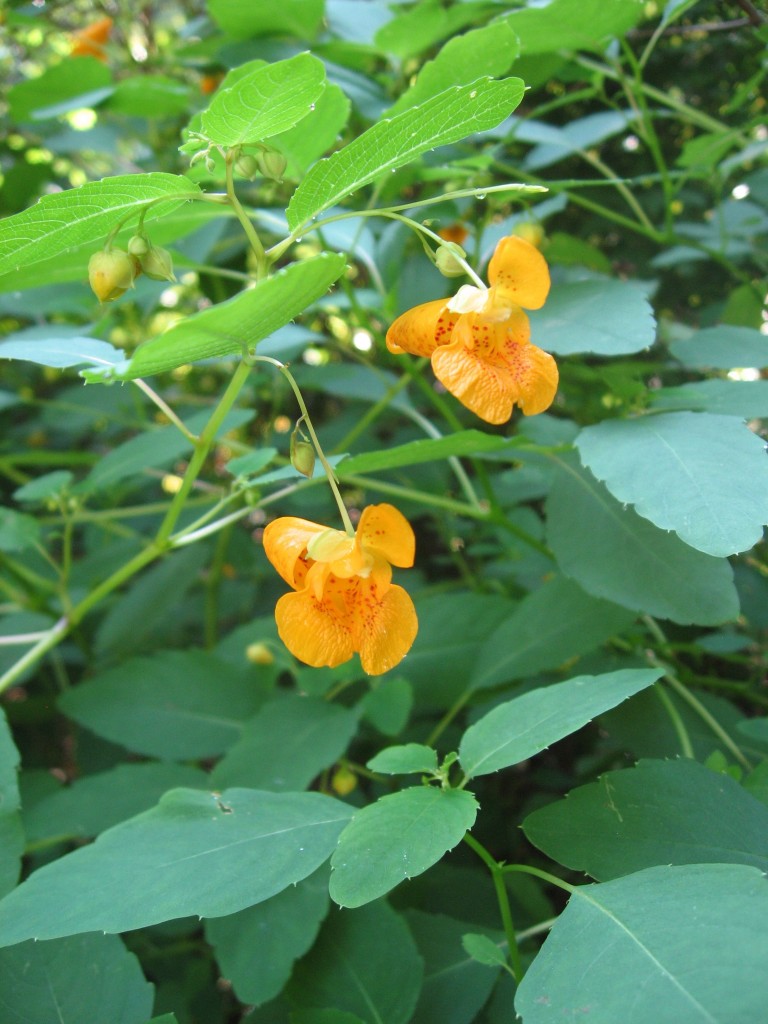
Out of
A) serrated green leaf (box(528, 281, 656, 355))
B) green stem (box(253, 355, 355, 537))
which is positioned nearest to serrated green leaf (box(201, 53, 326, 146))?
green stem (box(253, 355, 355, 537))

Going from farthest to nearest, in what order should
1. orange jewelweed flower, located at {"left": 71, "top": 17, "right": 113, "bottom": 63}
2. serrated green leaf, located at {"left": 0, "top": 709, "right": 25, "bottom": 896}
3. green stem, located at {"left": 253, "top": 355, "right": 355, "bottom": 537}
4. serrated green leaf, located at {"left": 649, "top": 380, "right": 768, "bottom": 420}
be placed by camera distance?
orange jewelweed flower, located at {"left": 71, "top": 17, "right": 113, "bottom": 63} < serrated green leaf, located at {"left": 649, "top": 380, "right": 768, "bottom": 420} < serrated green leaf, located at {"left": 0, "top": 709, "right": 25, "bottom": 896} < green stem, located at {"left": 253, "top": 355, "right": 355, "bottom": 537}

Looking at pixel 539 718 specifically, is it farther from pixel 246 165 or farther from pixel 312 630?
pixel 246 165

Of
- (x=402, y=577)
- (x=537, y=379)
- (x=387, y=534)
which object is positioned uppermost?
(x=537, y=379)

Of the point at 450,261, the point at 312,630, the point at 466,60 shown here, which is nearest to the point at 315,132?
the point at 466,60

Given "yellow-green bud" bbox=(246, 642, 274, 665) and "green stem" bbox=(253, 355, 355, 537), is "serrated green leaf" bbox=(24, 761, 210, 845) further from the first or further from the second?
"green stem" bbox=(253, 355, 355, 537)

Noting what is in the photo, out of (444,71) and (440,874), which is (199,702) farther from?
(444,71)

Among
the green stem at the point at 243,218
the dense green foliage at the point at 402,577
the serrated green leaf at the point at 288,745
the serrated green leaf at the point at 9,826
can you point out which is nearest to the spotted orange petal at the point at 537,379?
the dense green foliage at the point at 402,577

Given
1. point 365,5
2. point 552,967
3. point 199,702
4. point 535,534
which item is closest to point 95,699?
point 199,702
